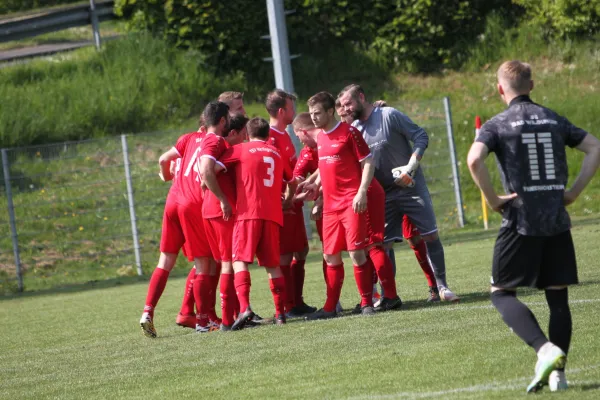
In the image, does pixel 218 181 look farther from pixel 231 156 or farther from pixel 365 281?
pixel 365 281

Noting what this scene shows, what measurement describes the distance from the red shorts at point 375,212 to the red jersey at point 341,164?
0.17 meters

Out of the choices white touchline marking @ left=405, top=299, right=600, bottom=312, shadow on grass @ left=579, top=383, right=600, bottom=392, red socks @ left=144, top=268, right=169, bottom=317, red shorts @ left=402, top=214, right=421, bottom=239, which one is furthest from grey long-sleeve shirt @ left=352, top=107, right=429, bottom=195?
shadow on grass @ left=579, top=383, right=600, bottom=392

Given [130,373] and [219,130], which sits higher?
[219,130]

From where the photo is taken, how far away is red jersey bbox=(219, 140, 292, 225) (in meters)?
9.08

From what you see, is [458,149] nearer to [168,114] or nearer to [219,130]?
[168,114]

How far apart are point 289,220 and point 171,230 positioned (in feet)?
3.60

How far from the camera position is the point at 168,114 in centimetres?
2336

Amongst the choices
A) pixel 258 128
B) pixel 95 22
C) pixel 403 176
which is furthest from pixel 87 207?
pixel 403 176

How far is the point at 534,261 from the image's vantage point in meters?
5.74

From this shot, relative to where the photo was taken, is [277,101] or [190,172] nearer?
[190,172]

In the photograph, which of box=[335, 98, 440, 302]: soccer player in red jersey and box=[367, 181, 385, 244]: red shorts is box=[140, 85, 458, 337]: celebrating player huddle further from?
box=[335, 98, 440, 302]: soccer player in red jersey

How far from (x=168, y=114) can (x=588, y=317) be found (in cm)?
1679

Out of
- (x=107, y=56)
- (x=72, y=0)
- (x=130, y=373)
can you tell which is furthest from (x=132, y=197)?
(x=72, y=0)

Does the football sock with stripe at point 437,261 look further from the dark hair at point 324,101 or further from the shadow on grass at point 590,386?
the shadow on grass at point 590,386
